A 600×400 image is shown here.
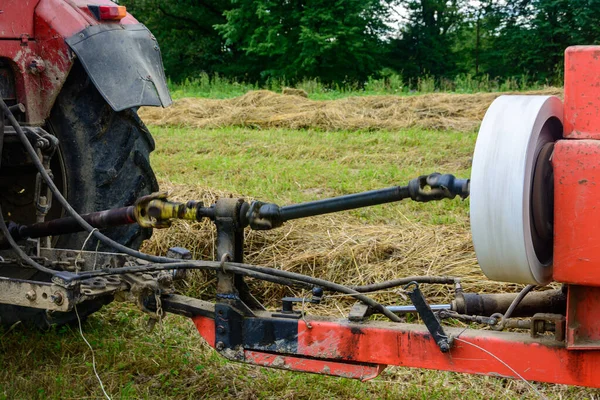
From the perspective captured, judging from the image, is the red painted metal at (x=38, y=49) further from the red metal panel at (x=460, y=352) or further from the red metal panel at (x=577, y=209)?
the red metal panel at (x=577, y=209)

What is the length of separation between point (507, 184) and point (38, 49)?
1905 mm

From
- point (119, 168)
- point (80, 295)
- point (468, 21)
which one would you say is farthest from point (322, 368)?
point (468, 21)

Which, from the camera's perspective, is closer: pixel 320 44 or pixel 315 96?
pixel 315 96

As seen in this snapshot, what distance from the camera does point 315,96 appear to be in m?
14.0

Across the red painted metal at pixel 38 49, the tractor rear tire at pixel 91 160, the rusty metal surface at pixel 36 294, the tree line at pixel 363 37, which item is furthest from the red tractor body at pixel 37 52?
the tree line at pixel 363 37

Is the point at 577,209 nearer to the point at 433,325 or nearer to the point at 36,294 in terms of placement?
the point at 433,325

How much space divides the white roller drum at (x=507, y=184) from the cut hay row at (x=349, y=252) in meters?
1.65

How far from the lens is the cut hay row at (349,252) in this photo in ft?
13.1

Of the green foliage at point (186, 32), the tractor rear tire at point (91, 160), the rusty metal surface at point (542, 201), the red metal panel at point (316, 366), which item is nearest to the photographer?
the rusty metal surface at point (542, 201)

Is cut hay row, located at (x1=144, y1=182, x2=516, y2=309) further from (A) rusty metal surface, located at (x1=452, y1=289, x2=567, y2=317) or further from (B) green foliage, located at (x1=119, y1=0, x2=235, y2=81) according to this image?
(B) green foliage, located at (x1=119, y1=0, x2=235, y2=81)

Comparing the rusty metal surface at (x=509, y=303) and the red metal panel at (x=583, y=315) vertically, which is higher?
the red metal panel at (x=583, y=315)

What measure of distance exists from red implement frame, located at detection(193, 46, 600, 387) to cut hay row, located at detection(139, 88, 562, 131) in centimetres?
716

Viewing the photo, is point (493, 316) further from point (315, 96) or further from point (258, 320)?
point (315, 96)

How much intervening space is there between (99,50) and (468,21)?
84.5ft
